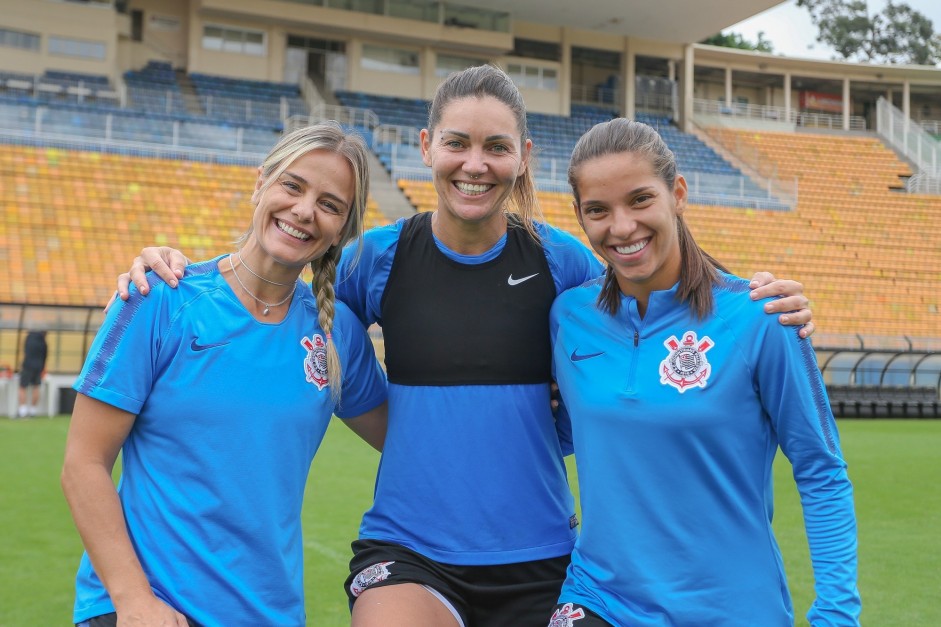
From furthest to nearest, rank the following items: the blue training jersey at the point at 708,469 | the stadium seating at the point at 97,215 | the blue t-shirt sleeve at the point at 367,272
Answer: the stadium seating at the point at 97,215, the blue t-shirt sleeve at the point at 367,272, the blue training jersey at the point at 708,469

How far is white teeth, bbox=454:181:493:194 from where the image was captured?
281 cm

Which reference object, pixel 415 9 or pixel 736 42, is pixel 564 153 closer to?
pixel 415 9

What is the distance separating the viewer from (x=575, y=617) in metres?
2.37

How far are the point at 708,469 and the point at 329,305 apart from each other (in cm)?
110

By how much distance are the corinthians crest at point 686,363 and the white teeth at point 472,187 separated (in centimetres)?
79

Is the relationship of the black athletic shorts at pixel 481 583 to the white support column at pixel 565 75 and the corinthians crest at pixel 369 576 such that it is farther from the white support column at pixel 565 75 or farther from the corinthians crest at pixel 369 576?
the white support column at pixel 565 75

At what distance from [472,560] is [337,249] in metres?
0.98

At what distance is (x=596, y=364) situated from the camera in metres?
2.48

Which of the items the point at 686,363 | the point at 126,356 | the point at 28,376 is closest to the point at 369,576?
the point at 126,356

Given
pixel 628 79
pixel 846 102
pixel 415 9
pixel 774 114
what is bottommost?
pixel 774 114

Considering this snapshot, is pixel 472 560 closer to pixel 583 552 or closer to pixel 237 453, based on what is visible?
pixel 583 552

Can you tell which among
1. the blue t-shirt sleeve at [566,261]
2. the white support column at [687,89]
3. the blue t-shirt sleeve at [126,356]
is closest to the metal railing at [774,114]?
the white support column at [687,89]

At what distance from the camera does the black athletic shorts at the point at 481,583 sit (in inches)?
104

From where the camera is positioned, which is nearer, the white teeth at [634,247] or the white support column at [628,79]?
the white teeth at [634,247]
